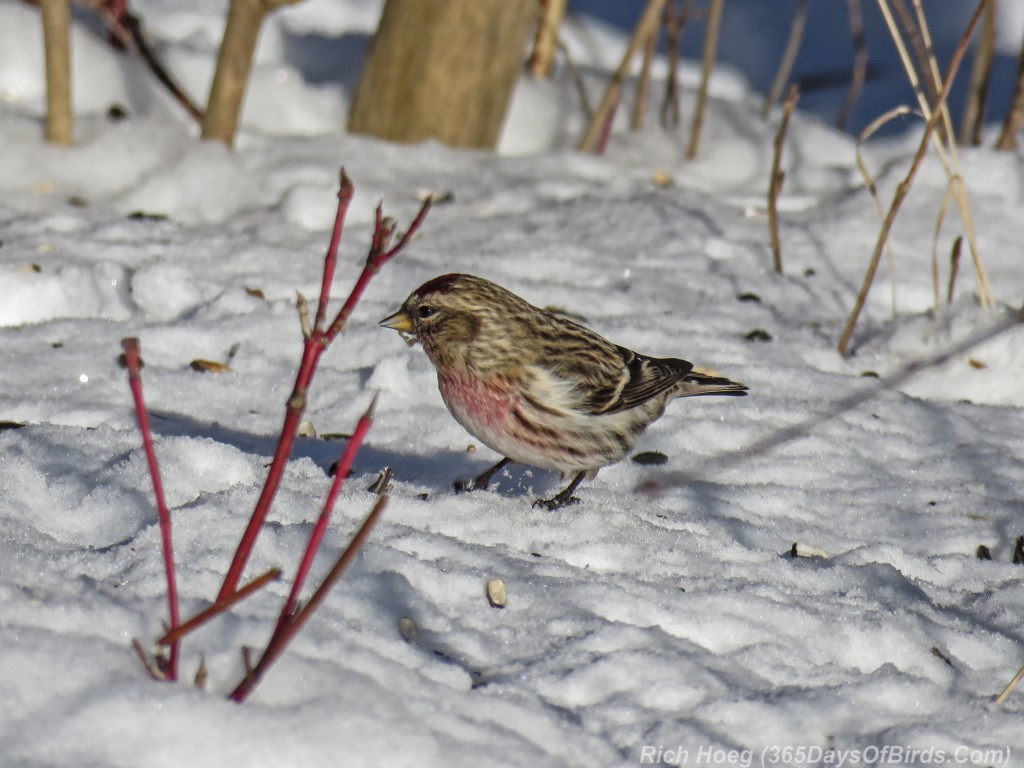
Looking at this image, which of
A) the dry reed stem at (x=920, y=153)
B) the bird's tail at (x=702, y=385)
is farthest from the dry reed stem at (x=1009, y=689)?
the dry reed stem at (x=920, y=153)

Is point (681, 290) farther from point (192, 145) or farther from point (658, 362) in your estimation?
point (192, 145)

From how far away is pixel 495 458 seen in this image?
3.93 metres

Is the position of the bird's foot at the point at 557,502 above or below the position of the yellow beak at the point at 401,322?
below

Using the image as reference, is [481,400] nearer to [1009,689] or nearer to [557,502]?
[557,502]

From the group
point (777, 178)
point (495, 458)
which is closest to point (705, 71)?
point (777, 178)

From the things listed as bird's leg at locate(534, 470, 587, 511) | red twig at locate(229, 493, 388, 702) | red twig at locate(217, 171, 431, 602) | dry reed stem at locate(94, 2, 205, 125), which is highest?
red twig at locate(217, 171, 431, 602)

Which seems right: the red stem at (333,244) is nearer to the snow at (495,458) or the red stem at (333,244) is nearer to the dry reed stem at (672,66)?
the snow at (495,458)

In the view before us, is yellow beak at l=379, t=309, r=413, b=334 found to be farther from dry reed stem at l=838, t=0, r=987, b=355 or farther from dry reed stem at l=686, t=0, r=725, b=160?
dry reed stem at l=686, t=0, r=725, b=160

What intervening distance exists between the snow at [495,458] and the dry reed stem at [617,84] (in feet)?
0.42

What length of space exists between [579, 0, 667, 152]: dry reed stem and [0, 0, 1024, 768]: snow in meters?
0.13

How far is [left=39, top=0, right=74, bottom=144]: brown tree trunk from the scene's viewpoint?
516 cm

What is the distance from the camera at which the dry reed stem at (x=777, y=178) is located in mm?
4359

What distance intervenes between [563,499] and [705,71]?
3.30 m

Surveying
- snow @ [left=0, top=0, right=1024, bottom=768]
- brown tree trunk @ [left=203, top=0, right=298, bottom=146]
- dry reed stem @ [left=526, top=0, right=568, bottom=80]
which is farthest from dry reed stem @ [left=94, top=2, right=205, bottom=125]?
dry reed stem @ [left=526, top=0, right=568, bottom=80]
